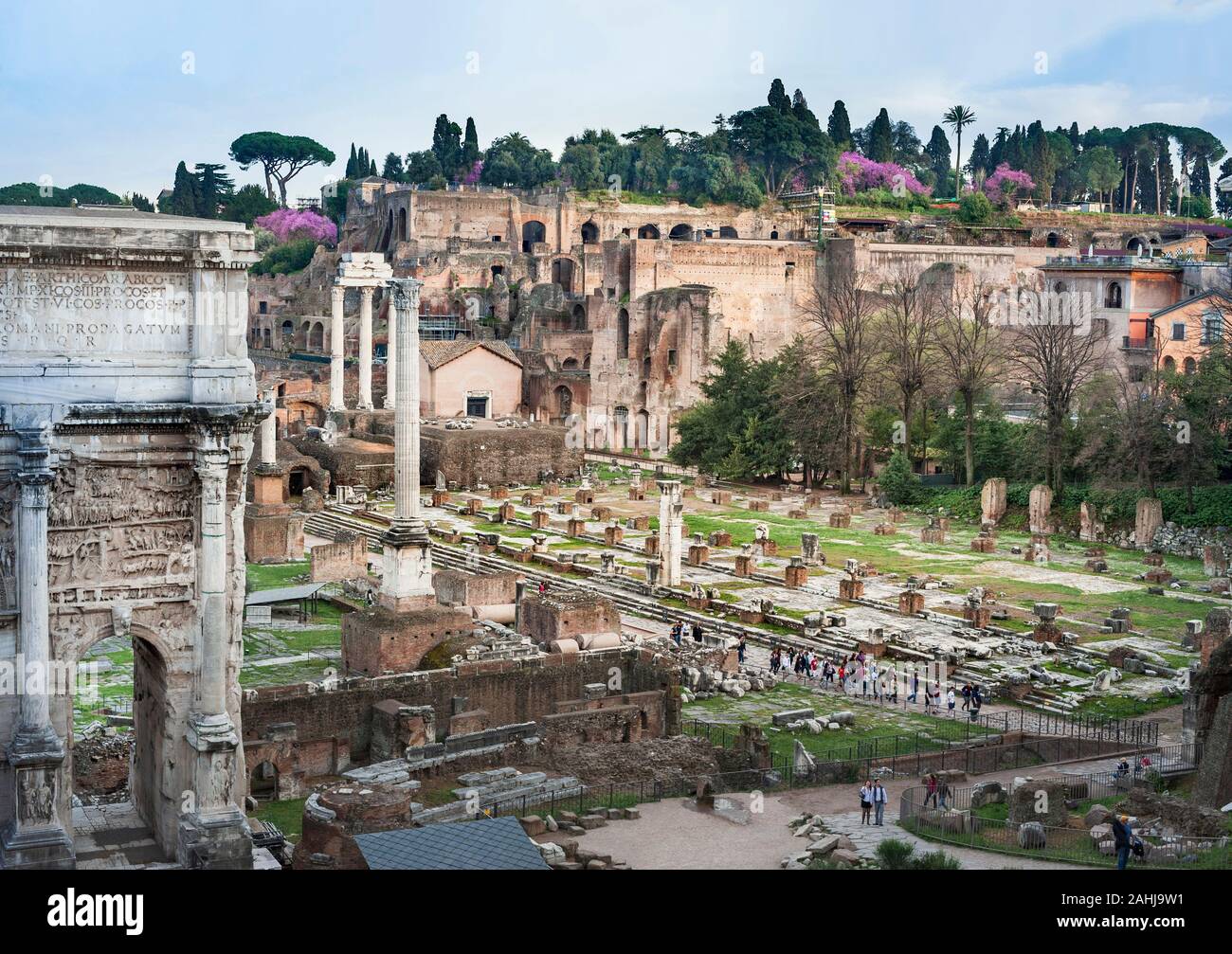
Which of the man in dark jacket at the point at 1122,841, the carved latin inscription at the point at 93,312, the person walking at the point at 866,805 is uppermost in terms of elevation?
the carved latin inscription at the point at 93,312

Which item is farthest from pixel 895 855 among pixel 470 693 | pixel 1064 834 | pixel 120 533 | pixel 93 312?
pixel 93 312

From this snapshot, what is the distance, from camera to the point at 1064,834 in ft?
62.6

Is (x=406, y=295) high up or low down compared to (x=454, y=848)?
up

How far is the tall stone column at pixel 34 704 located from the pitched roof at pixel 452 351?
48.9 m

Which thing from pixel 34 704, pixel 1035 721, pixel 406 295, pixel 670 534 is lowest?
pixel 1035 721

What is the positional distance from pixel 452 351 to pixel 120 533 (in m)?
49.4

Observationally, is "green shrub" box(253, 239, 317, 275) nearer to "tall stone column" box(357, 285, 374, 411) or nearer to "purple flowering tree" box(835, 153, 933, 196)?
"purple flowering tree" box(835, 153, 933, 196)

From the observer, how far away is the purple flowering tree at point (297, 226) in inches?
3905

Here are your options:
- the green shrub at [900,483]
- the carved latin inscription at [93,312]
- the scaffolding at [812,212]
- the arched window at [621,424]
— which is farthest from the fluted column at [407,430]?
the scaffolding at [812,212]

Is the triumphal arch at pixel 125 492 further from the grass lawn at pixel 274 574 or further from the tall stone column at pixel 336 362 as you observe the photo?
the tall stone column at pixel 336 362

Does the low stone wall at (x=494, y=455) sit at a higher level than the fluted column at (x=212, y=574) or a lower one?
lower

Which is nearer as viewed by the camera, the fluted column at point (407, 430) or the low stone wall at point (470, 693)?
the low stone wall at point (470, 693)

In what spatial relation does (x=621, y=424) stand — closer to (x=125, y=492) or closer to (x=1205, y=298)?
(x=1205, y=298)

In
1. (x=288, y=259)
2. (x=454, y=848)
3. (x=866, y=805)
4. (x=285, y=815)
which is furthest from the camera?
(x=288, y=259)
